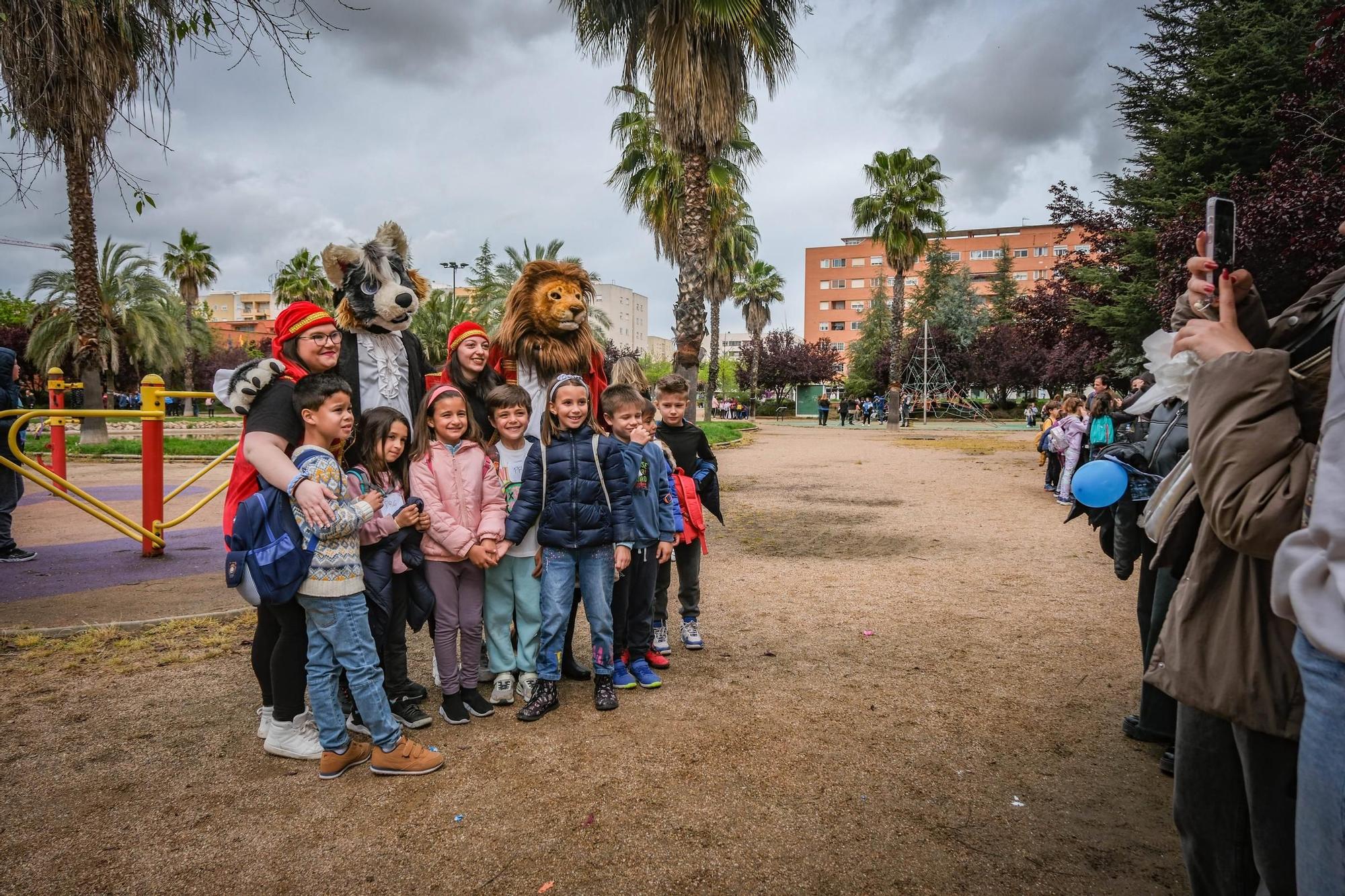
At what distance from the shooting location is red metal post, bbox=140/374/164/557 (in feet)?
22.2

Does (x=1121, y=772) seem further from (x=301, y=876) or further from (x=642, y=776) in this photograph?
(x=301, y=876)

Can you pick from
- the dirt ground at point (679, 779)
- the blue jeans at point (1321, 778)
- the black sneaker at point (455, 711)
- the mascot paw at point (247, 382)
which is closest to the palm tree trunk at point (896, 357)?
the dirt ground at point (679, 779)

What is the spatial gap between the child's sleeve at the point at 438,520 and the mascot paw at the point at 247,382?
73 centimetres

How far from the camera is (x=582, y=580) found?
3.84m

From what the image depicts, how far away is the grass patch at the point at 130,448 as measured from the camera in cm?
1675

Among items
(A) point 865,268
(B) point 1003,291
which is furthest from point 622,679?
(A) point 865,268

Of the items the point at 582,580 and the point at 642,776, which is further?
the point at 582,580

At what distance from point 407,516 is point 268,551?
1.89ft

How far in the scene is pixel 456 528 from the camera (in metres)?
3.51

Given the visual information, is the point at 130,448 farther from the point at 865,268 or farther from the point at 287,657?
the point at 865,268

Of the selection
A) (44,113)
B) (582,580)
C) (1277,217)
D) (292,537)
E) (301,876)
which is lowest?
(301,876)

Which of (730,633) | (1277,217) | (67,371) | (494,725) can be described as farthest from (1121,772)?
(67,371)

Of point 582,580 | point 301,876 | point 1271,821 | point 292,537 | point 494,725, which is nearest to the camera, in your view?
point 1271,821

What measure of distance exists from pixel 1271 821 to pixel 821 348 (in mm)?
54483
